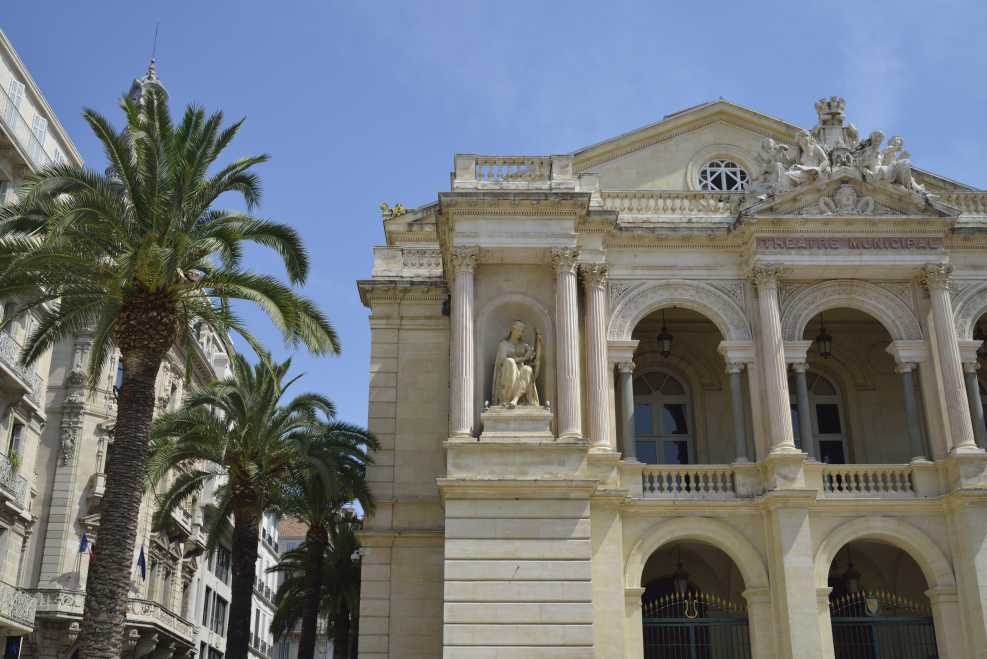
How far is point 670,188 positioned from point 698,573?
33.7 feet

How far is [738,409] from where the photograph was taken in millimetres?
25672

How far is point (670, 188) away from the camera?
30.1 meters

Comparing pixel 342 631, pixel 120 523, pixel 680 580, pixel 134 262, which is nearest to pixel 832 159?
pixel 680 580

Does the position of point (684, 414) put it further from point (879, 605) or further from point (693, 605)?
point (879, 605)

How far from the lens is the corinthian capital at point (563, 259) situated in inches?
995

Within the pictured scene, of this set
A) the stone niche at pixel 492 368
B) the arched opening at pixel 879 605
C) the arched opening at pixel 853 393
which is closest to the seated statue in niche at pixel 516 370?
the stone niche at pixel 492 368

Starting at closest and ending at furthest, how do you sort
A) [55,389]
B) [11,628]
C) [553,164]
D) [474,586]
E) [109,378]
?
[474,586]
[553,164]
[11,628]
[55,389]
[109,378]

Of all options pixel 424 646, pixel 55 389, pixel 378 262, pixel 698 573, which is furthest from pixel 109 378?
pixel 698 573

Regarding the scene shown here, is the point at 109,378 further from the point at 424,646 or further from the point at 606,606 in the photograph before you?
the point at 606,606

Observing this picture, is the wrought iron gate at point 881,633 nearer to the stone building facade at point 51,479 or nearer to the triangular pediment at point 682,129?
the triangular pediment at point 682,129

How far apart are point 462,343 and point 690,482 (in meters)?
6.06

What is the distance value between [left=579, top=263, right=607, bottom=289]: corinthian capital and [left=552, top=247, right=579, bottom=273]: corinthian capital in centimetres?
60

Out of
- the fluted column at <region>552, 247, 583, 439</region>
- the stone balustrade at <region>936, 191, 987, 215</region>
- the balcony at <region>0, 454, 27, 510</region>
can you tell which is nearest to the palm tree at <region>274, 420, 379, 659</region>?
the fluted column at <region>552, 247, 583, 439</region>

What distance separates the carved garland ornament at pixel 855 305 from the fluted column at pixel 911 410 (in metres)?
0.76
